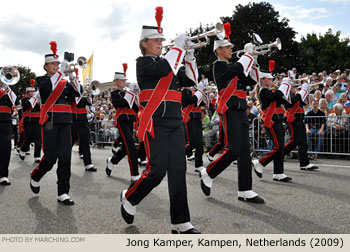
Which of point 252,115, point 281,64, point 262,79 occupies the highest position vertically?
point 281,64

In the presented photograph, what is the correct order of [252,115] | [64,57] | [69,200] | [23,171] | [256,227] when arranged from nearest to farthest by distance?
[256,227]
[69,200]
[64,57]
[23,171]
[252,115]

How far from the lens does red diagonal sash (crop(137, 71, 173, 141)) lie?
12.4 ft

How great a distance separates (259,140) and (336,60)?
113 ft

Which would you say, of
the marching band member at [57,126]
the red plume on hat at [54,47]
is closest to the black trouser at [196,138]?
the marching band member at [57,126]

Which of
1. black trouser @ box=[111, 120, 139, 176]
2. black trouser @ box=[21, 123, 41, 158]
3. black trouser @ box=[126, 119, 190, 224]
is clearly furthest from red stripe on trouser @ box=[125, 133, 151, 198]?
black trouser @ box=[21, 123, 41, 158]

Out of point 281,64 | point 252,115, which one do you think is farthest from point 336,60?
point 252,115

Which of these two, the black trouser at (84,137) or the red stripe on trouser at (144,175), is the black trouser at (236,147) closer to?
the red stripe on trouser at (144,175)

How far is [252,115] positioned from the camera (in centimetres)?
1226

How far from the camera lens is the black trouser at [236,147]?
5184 mm

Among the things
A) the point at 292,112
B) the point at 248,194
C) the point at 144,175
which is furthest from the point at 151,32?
the point at 292,112

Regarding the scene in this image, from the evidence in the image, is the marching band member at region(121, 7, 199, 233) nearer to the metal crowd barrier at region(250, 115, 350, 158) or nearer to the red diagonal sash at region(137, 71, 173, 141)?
the red diagonal sash at region(137, 71, 173, 141)

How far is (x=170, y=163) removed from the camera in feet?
12.3

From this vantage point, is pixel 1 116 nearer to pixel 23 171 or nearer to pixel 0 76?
pixel 0 76

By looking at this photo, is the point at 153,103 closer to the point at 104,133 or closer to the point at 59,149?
the point at 59,149
